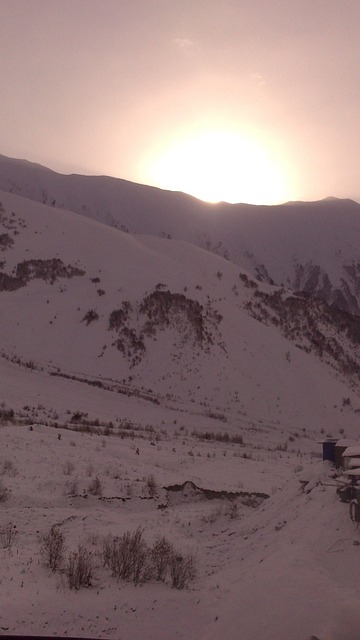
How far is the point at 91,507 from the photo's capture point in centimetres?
962

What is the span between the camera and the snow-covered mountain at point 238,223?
247 ft

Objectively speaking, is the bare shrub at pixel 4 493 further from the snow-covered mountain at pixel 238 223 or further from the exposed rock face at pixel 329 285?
the snow-covered mountain at pixel 238 223

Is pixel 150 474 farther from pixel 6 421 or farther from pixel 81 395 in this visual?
Answer: pixel 81 395

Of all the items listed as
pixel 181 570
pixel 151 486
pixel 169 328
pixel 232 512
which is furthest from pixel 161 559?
pixel 169 328

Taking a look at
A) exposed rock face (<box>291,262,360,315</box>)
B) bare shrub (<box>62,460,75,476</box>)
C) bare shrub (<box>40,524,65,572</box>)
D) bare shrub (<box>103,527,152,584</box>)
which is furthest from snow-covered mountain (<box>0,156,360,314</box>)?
bare shrub (<box>40,524,65,572</box>)

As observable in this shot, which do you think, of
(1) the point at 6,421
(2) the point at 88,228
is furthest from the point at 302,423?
(2) the point at 88,228

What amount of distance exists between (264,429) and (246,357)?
7804mm

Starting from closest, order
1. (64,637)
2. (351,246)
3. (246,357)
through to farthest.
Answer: (64,637) → (246,357) → (351,246)

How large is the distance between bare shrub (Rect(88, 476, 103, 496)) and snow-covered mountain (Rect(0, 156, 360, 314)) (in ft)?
202

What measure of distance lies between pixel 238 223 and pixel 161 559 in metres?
81.5

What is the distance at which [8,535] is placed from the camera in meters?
7.57

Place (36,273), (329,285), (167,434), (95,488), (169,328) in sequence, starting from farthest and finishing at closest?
(329,285) < (36,273) < (169,328) < (167,434) < (95,488)

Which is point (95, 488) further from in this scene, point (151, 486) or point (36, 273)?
point (36, 273)

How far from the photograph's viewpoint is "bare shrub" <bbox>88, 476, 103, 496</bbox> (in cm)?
1031
